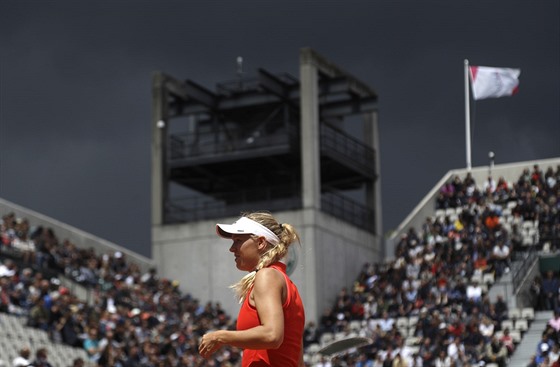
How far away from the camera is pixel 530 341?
32.8m

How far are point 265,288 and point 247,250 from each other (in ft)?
0.88

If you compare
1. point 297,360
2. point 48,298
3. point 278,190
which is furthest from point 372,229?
point 297,360

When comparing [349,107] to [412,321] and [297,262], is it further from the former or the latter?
[412,321]

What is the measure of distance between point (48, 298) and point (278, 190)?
16914 mm

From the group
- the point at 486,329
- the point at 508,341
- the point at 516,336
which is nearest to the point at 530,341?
the point at 516,336

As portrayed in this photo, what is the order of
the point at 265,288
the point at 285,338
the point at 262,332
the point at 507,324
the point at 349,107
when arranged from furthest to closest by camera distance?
1. the point at 349,107
2. the point at 507,324
3. the point at 285,338
4. the point at 265,288
5. the point at 262,332

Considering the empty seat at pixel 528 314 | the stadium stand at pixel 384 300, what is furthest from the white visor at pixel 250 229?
the empty seat at pixel 528 314

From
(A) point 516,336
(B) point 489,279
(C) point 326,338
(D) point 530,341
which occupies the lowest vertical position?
(C) point 326,338

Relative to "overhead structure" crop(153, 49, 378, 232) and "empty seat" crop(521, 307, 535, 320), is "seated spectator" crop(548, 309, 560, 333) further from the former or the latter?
"overhead structure" crop(153, 49, 378, 232)

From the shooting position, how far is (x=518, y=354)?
106 feet

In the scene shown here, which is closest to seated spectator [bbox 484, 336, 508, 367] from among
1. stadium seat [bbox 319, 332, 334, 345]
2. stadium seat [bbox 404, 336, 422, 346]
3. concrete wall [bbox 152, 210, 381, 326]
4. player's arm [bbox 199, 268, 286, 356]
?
stadium seat [bbox 404, 336, 422, 346]

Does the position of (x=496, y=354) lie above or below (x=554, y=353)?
below

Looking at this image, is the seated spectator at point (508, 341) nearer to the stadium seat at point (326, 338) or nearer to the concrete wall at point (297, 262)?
the stadium seat at point (326, 338)

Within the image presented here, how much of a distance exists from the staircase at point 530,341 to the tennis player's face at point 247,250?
2650 cm
